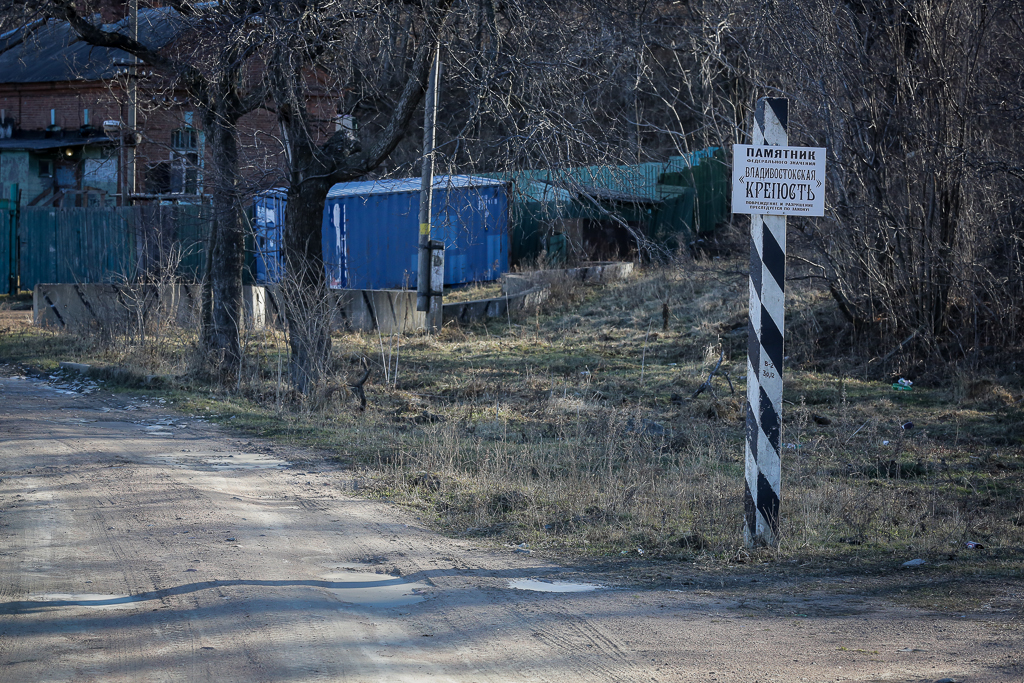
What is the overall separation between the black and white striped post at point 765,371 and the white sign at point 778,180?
0.26 feet

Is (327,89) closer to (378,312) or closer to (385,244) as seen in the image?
(378,312)

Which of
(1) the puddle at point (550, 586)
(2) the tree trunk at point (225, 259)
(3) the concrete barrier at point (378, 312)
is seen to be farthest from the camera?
(3) the concrete barrier at point (378, 312)

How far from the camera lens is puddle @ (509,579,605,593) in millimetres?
5090

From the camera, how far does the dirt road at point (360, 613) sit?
155 inches

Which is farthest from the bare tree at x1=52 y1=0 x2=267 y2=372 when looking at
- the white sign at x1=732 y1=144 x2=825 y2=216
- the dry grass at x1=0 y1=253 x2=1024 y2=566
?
the white sign at x1=732 y1=144 x2=825 y2=216

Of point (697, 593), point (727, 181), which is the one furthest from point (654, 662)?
point (727, 181)

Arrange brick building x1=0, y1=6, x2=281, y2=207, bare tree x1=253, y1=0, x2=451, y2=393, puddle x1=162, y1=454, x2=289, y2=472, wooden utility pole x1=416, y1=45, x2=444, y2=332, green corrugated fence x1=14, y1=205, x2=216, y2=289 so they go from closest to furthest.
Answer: puddle x1=162, y1=454, x2=289, y2=472 < bare tree x1=253, y1=0, x2=451, y2=393 < wooden utility pole x1=416, y1=45, x2=444, y2=332 < green corrugated fence x1=14, y1=205, x2=216, y2=289 < brick building x1=0, y1=6, x2=281, y2=207

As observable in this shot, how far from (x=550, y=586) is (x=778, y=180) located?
9.27 feet

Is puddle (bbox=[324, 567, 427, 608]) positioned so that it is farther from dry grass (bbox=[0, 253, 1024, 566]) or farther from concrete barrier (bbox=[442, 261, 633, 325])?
concrete barrier (bbox=[442, 261, 633, 325])

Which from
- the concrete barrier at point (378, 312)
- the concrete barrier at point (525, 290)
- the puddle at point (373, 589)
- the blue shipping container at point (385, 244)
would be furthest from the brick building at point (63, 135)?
the puddle at point (373, 589)

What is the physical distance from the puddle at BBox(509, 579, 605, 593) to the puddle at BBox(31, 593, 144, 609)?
1986 mm

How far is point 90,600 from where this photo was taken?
4.60 m

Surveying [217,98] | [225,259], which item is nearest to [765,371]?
[217,98]

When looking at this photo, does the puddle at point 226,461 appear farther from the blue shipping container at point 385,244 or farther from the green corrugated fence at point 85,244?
the blue shipping container at point 385,244
